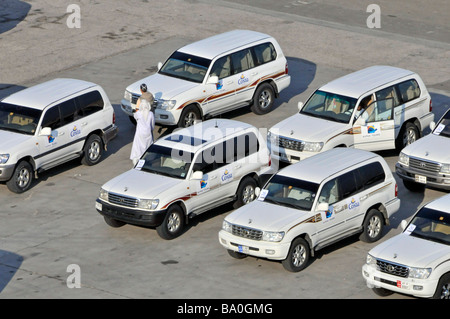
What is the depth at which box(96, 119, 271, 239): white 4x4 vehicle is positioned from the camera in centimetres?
2123

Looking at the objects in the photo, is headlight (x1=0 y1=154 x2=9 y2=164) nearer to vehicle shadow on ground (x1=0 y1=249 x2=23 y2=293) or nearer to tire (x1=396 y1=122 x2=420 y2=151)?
vehicle shadow on ground (x1=0 y1=249 x2=23 y2=293)

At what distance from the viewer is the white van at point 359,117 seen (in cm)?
2466

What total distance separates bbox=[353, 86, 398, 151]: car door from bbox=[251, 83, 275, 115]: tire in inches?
142

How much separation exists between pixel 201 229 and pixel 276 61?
7.85 meters

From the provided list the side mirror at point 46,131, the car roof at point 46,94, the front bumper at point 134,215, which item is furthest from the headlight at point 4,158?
the front bumper at point 134,215

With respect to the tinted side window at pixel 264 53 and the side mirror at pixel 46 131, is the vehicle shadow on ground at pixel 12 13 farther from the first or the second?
the side mirror at pixel 46 131

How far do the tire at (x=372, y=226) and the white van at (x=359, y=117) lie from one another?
10.7 feet

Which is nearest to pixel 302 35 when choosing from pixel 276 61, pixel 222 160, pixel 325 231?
pixel 276 61

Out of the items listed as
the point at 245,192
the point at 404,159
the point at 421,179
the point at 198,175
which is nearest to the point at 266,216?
the point at 198,175

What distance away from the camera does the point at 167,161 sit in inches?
875

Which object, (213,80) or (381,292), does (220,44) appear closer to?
(213,80)

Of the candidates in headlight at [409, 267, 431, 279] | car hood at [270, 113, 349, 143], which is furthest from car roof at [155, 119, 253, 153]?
headlight at [409, 267, 431, 279]

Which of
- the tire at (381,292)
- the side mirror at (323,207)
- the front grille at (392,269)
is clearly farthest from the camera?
the side mirror at (323,207)

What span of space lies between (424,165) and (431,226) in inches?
164
